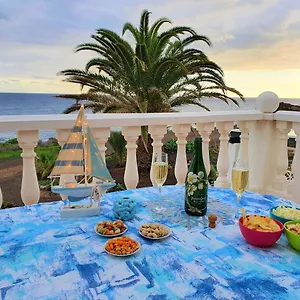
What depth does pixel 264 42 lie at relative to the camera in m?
5.50

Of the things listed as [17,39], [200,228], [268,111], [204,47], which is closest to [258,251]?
[200,228]

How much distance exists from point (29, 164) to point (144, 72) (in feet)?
16.1

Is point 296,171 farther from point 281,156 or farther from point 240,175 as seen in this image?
point 240,175

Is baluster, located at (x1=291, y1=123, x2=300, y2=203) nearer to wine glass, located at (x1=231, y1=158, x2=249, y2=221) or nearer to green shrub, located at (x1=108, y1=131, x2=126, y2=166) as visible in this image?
wine glass, located at (x1=231, y1=158, x2=249, y2=221)

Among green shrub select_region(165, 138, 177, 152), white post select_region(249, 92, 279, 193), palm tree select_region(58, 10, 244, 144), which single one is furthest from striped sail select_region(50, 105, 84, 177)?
green shrub select_region(165, 138, 177, 152)

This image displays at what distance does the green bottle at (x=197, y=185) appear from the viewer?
94 cm

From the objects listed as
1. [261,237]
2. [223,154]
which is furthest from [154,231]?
[223,154]

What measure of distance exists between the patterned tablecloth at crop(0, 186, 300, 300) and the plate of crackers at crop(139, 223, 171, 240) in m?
0.01

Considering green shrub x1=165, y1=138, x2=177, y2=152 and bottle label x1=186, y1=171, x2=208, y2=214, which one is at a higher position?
bottle label x1=186, y1=171, x2=208, y2=214

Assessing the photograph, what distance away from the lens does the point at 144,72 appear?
244 inches

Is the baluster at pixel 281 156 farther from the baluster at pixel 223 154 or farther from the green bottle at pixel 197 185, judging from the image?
the green bottle at pixel 197 185

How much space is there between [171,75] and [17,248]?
19.6ft

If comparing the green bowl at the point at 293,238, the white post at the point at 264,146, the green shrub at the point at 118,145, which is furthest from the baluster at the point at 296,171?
the green shrub at the point at 118,145

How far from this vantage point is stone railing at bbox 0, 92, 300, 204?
1.55 m
